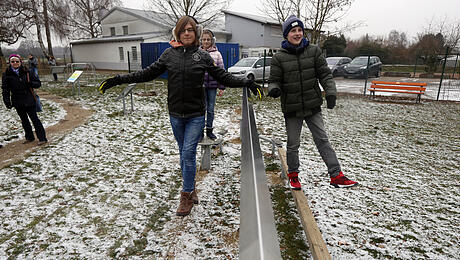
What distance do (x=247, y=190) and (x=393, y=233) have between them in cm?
238

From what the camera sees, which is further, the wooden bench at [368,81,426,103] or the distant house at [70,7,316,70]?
the distant house at [70,7,316,70]

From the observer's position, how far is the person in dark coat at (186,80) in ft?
9.31

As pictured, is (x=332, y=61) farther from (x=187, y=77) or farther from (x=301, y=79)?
(x=187, y=77)

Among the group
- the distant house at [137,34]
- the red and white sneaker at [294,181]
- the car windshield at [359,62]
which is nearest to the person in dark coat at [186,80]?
the red and white sneaker at [294,181]

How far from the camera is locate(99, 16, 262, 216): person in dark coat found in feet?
9.31

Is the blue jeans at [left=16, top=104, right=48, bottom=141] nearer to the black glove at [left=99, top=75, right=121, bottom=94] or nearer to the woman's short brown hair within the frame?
the black glove at [left=99, top=75, right=121, bottom=94]

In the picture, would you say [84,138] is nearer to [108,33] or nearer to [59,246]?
[59,246]

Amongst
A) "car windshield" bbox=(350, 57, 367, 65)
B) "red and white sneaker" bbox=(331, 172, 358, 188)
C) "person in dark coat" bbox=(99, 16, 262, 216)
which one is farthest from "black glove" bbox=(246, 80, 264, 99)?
"car windshield" bbox=(350, 57, 367, 65)

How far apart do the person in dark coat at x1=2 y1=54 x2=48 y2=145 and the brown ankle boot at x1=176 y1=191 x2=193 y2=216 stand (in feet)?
13.4

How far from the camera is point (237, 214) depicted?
3.22 metres

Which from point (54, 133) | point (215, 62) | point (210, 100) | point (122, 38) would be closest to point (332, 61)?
point (210, 100)

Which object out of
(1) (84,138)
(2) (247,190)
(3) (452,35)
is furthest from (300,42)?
(3) (452,35)

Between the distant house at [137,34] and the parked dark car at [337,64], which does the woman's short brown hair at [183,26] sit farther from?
the distant house at [137,34]

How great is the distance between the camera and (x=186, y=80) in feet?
9.32
